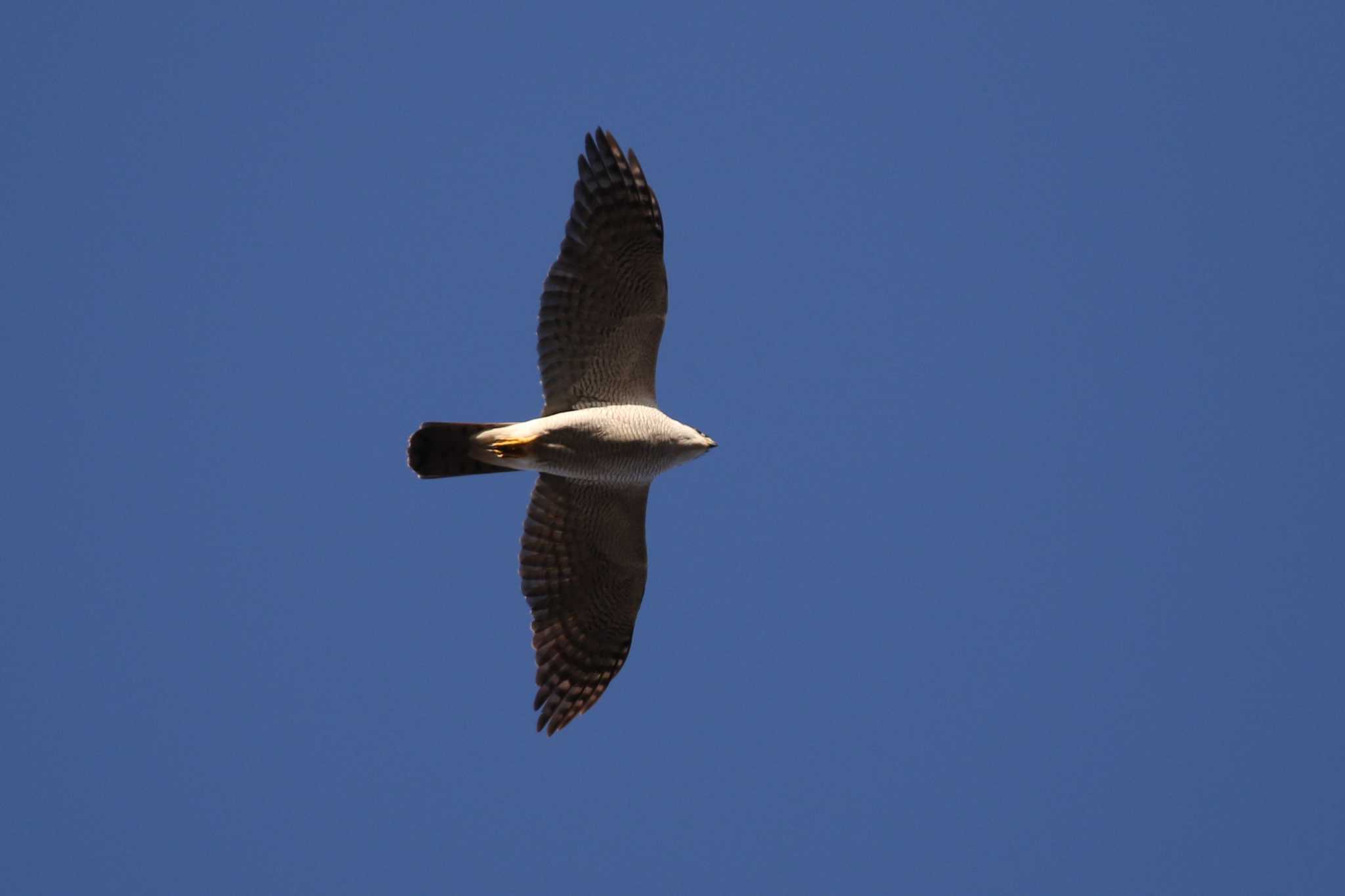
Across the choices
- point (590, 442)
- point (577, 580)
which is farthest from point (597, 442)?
point (577, 580)

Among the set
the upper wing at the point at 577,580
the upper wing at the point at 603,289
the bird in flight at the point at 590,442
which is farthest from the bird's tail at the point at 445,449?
the upper wing at the point at 577,580

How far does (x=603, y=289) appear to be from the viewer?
1211cm

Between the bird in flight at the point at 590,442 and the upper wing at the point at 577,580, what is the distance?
0.01 meters

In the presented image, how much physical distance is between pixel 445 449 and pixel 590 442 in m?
1.17

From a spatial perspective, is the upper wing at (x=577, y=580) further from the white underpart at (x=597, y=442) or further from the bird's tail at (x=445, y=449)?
the bird's tail at (x=445, y=449)

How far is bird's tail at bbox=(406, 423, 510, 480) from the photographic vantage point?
1219 centimetres

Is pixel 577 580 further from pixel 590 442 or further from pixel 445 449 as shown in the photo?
pixel 445 449

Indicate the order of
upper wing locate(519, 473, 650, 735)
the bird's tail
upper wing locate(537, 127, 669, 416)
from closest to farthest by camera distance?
upper wing locate(537, 127, 669, 416), the bird's tail, upper wing locate(519, 473, 650, 735)

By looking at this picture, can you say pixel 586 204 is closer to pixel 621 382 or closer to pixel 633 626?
pixel 621 382

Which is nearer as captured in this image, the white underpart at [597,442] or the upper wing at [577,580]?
the white underpart at [597,442]

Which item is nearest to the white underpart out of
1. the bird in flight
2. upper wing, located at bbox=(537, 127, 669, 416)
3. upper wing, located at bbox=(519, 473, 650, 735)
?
the bird in flight

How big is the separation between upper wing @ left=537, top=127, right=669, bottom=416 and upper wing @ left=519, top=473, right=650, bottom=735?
925 millimetres

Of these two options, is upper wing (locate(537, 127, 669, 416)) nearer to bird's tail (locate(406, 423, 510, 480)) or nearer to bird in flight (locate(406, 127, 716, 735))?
bird in flight (locate(406, 127, 716, 735))

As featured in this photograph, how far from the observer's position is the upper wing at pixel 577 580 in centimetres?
1295
